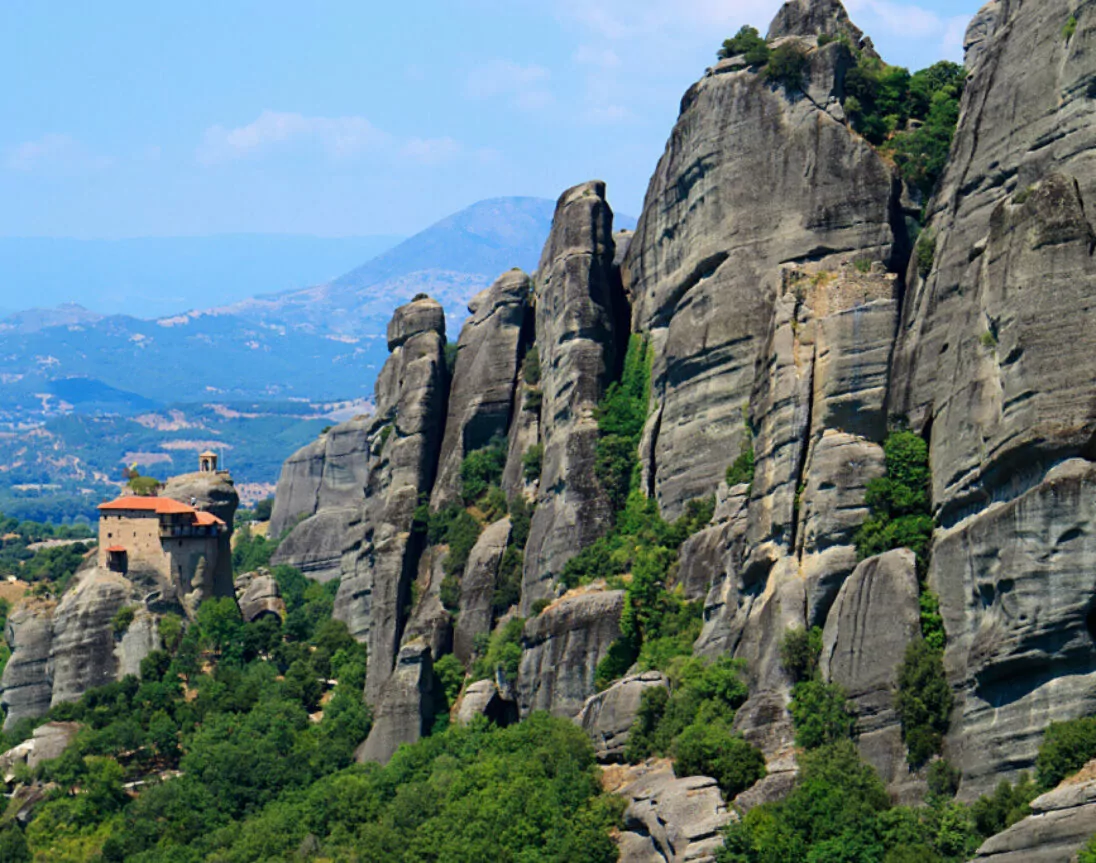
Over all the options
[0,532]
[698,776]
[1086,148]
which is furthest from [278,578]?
[1086,148]

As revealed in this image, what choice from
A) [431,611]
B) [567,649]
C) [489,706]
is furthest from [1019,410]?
[431,611]

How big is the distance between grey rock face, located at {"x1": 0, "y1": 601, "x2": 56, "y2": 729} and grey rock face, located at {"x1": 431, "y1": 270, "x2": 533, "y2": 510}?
66.9 feet

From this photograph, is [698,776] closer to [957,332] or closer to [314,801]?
[957,332]

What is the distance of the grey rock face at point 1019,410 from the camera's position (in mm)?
48469

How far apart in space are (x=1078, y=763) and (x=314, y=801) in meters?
35.5

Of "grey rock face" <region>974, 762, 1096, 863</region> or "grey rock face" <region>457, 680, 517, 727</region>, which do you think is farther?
"grey rock face" <region>457, 680, 517, 727</region>

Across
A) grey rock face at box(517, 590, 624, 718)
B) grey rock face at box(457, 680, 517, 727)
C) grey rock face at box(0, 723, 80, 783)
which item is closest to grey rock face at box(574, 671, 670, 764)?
grey rock face at box(517, 590, 624, 718)

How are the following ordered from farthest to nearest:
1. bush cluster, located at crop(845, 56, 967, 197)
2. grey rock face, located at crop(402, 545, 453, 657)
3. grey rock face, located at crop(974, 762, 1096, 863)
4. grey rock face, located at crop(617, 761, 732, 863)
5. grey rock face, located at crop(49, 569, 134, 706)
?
grey rock face, located at crop(49, 569, 134, 706), grey rock face, located at crop(402, 545, 453, 657), bush cluster, located at crop(845, 56, 967, 197), grey rock face, located at crop(617, 761, 732, 863), grey rock face, located at crop(974, 762, 1096, 863)

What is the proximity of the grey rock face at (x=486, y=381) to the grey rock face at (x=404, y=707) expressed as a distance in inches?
361

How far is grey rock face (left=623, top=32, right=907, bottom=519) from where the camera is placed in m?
68.6

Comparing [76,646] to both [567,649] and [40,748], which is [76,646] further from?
[567,649]

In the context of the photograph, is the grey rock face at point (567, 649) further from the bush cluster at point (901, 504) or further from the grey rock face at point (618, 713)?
the bush cluster at point (901, 504)

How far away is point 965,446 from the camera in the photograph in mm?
53531

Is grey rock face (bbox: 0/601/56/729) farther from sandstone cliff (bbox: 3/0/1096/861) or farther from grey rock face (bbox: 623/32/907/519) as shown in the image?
grey rock face (bbox: 623/32/907/519)
